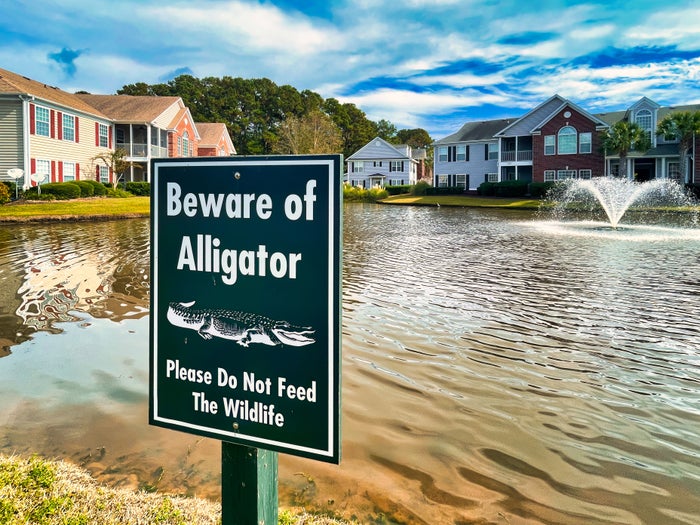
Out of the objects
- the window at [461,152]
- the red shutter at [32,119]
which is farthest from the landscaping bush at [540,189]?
the red shutter at [32,119]

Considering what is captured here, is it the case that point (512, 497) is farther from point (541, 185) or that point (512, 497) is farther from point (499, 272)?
point (541, 185)

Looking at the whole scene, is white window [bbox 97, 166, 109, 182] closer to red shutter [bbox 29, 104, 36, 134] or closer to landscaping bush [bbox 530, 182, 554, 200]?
red shutter [bbox 29, 104, 36, 134]

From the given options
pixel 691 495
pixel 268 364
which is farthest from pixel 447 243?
pixel 268 364

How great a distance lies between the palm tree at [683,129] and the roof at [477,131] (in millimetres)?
15124

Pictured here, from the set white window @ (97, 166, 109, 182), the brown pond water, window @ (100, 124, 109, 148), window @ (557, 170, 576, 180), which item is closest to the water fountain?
window @ (557, 170, 576, 180)

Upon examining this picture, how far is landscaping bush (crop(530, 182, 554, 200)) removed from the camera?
1756 inches

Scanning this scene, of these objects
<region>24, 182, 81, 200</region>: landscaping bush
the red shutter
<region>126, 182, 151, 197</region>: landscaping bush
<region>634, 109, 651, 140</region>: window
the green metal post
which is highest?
<region>634, 109, 651, 140</region>: window

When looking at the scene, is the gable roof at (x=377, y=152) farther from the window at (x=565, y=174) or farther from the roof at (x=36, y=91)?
the roof at (x=36, y=91)

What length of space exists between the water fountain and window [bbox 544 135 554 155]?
4080 millimetres

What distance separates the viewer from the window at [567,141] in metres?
48.1

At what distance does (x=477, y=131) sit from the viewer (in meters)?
57.1

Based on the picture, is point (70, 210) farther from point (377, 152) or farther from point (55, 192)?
point (377, 152)

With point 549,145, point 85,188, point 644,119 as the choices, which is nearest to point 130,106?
point 85,188

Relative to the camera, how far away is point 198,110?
92.3 meters
